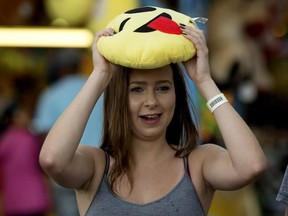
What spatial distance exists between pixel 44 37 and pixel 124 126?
661cm

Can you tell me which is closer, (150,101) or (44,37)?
(150,101)

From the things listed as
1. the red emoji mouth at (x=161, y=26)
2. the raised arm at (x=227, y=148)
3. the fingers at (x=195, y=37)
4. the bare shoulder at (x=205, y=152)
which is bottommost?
the bare shoulder at (x=205, y=152)

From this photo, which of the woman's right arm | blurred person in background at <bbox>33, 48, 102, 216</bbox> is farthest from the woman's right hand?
blurred person in background at <bbox>33, 48, 102, 216</bbox>

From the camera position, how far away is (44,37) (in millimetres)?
10656

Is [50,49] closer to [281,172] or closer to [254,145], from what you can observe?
[281,172]

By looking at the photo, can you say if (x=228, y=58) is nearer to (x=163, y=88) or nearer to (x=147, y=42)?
(x=163, y=88)

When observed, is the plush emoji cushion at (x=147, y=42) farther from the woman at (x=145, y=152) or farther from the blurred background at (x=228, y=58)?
the blurred background at (x=228, y=58)

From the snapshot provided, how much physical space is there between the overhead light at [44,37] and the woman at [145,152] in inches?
220

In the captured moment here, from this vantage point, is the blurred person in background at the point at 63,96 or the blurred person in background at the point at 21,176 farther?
the blurred person in background at the point at 21,176

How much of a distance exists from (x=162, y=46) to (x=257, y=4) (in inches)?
235

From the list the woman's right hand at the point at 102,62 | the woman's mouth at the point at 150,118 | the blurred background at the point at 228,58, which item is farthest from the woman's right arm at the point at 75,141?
the blurred background at the point at 228,58

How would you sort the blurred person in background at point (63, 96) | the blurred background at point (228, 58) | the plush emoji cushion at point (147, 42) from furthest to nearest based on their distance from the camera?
the blurred background at point (228, 58), the blurred person in background at point (63, 96), the plush emoji cushion at point (147, 42)

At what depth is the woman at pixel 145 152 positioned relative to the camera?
4.03 meters

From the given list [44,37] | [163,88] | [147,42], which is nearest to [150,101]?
[163,88]
